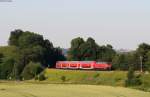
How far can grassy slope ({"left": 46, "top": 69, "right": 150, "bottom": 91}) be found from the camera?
13075 cm

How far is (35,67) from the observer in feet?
540

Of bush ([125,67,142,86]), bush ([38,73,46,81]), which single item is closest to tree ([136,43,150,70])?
bush ([38,73,46,81])

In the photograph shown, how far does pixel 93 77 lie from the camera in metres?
142

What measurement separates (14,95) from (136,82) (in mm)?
61573

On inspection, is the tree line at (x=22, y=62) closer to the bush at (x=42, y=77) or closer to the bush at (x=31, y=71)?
the bush at (x=31, y=71)

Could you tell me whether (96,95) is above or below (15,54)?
below

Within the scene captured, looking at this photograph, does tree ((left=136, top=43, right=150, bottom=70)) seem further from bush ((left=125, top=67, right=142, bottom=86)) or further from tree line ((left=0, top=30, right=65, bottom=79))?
bush ((left=125, top=67, right=142, bottom=86))

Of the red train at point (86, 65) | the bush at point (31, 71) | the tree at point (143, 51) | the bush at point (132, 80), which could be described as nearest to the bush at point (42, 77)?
the bush at point (31, 71)

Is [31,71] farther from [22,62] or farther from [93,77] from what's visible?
[93,77]

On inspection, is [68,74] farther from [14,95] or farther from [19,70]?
[14,95]

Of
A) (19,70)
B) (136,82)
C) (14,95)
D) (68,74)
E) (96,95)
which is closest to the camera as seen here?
(14,95)

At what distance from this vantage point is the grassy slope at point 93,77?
131 metres

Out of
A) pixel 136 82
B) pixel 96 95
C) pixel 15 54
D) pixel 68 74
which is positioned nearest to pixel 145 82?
pixel 136 82

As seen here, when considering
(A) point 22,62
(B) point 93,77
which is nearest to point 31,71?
(A) point 22,62
